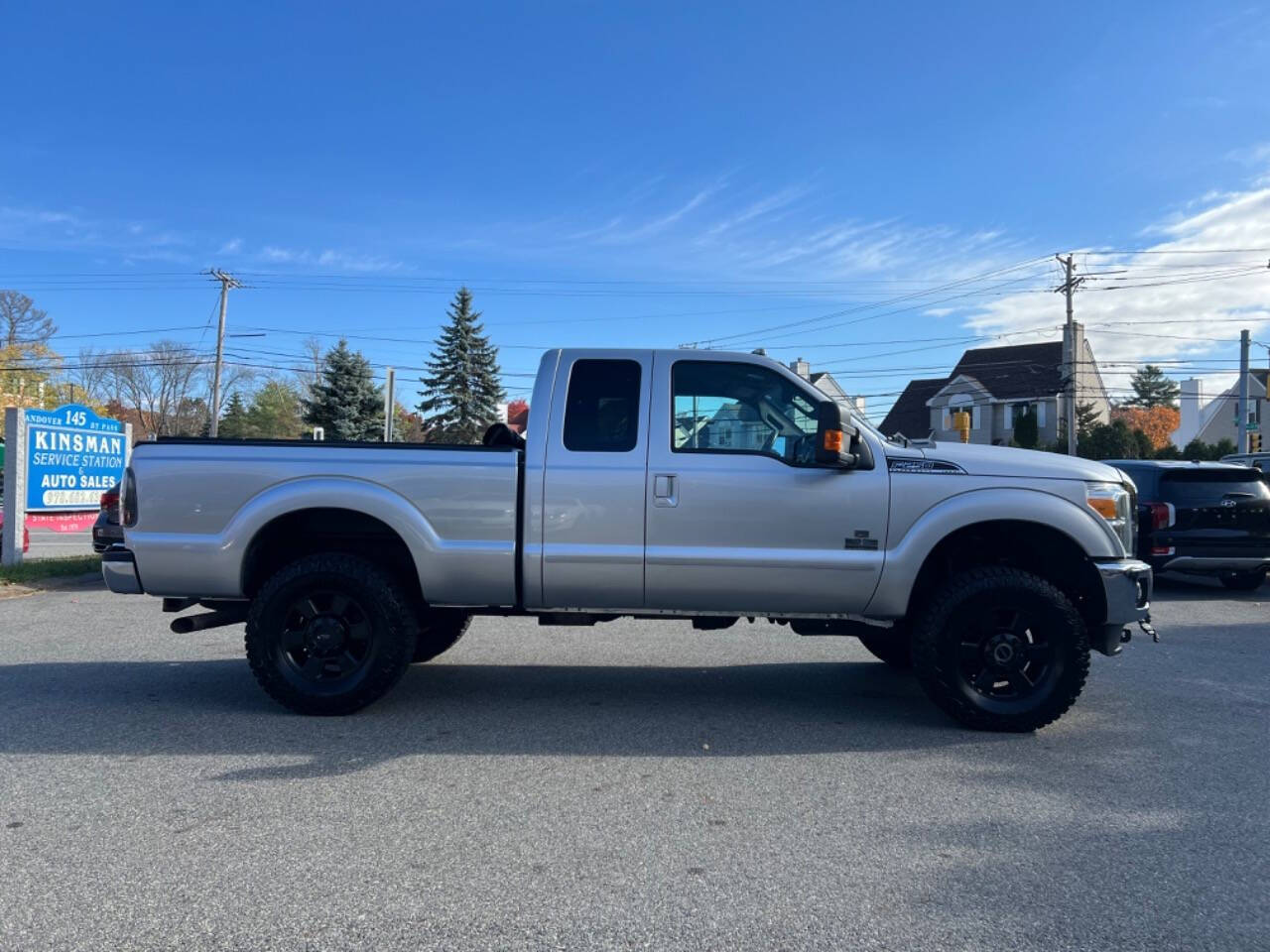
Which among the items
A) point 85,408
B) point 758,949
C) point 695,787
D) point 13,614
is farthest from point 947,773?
point 85,408

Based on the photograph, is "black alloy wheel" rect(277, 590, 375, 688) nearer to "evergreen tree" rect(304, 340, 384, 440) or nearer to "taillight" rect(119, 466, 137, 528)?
"taillight" rect(119, 466, 137, 528)

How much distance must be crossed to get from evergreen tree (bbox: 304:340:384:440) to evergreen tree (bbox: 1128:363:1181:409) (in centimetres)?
7329

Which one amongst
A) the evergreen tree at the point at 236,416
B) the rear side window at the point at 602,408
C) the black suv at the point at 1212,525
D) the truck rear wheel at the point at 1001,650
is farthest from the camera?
the evergreen tree at the point at 236,416

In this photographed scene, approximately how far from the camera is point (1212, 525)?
11.4 meters

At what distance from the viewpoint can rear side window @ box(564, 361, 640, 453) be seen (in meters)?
5.35

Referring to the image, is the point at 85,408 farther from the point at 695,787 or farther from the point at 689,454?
the point at 695,787

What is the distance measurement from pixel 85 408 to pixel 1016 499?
14027mm

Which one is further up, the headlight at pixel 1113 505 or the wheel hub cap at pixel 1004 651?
the headlight at pixel 1113 505

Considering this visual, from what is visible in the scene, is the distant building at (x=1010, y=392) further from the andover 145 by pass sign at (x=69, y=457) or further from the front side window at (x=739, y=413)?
the front side window at (x=739, y=413)

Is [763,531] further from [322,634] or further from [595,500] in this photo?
[322,634]

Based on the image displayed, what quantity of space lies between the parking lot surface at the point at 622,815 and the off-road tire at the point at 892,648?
0.37 ft

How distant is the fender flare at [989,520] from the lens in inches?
202

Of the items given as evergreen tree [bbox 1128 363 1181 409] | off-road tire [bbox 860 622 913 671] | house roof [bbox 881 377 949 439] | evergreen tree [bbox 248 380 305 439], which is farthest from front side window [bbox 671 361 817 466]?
evergreen tree [bbox 1128 363 1181 409]

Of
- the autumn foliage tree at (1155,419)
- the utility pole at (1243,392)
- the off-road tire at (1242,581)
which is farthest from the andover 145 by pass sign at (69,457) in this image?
the autumn foliage tree at (1155,419)
